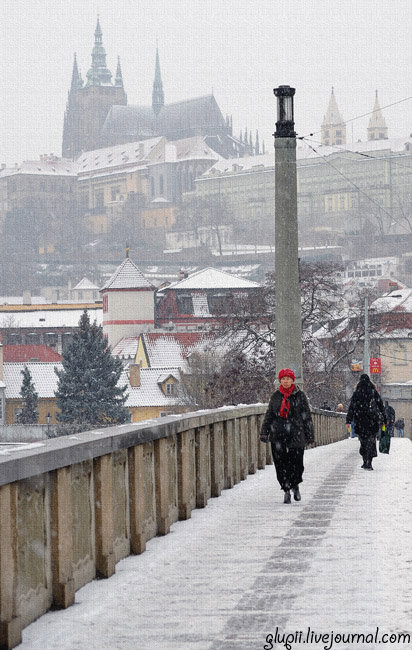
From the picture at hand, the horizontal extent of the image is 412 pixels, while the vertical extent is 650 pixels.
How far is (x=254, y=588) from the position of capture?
791 cm

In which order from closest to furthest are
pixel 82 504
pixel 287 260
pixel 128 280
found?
pixel 82 504 < pixel 287 260 < pixel 128 280

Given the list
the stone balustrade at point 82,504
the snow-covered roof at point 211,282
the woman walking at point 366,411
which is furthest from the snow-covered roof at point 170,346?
the stone balustrade at point 82,504

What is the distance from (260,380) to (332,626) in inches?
1864

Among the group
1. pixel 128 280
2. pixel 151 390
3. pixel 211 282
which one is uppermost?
pixel 128 280

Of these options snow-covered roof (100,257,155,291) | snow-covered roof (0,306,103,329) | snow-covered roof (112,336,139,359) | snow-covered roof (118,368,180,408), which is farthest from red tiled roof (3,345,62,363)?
snow-covered roof (118,368,180,408)

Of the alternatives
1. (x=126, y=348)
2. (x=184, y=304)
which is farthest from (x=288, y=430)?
(x=184, y=304)

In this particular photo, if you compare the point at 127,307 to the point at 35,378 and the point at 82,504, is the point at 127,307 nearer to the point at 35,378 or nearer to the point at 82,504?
the point at 35,378

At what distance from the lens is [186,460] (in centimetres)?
1191

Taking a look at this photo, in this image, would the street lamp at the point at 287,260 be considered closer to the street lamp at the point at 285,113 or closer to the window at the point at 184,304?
the street lamp at the point at 285,113

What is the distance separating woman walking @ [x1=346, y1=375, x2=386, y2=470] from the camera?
18781 mm

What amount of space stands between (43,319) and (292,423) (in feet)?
439

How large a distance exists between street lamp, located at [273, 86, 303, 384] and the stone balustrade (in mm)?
8093

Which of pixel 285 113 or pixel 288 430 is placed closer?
pixel 288 430

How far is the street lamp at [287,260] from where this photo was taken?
20797 mm
